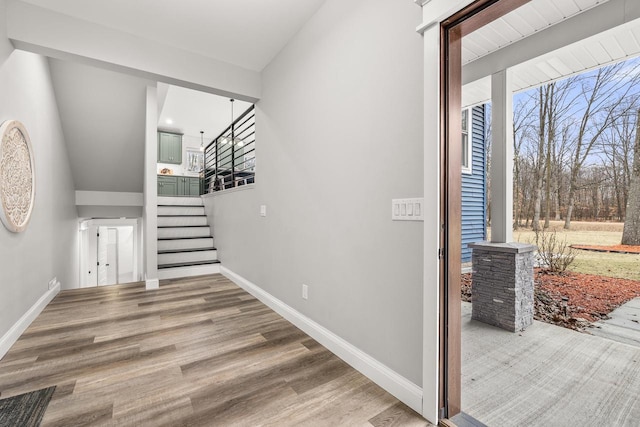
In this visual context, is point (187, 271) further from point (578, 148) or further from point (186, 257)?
point (578, 148)

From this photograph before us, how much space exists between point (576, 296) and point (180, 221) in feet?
18.3

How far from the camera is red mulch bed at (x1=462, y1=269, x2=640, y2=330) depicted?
1.66 m

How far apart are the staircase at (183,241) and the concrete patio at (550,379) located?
3.98m

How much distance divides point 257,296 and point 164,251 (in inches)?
88.1

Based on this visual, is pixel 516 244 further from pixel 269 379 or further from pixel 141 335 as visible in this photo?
pixel 141 335

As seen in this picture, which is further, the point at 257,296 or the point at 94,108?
the point at 94,108

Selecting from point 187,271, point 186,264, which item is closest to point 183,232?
point 186,264

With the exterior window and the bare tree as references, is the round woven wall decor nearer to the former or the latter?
the exterior window

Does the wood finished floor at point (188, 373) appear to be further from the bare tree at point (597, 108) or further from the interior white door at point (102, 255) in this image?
the interior white door at point (102, 255)

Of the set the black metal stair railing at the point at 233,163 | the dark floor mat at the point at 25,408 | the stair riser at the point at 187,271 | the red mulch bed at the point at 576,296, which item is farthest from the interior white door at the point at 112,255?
the red mulch bed at the point at 576,296

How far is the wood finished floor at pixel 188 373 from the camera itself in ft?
4.90

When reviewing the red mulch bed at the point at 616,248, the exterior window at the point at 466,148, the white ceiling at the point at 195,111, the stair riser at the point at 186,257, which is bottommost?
the stair riser at the point at 186,257

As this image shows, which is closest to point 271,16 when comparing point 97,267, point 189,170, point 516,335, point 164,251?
point 516,335

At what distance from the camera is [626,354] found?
184cm
